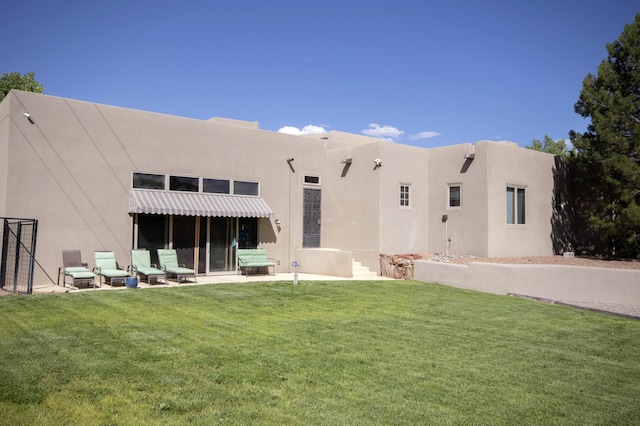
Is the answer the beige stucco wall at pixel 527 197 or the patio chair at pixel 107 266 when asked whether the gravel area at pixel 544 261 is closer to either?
the beige stucco wall at pixel 527 197

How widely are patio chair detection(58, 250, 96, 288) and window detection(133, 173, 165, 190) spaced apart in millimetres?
3332

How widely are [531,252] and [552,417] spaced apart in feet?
59.1

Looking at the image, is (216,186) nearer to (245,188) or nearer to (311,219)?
(245,188)

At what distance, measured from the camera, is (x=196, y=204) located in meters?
19.0

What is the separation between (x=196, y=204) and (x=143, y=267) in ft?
10.2

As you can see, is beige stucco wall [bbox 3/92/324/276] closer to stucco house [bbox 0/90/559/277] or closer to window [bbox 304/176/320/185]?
stucco house [bbox 0/90/559/277]

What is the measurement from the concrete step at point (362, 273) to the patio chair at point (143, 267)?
320 inches

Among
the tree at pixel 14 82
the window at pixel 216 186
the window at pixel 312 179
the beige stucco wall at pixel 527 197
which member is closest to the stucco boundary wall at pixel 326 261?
the window at pixel 312 179

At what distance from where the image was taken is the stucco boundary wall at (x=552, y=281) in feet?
52.0

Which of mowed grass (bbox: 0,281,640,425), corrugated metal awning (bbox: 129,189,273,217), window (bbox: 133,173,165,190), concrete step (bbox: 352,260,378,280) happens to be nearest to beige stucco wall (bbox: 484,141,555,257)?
concrete step (bbox: 352,260,378,280)

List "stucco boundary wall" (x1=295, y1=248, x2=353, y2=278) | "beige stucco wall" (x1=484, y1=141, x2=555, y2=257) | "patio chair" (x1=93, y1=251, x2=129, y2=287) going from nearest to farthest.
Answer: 1. "patio chair" (x1=93, y1=251, x2=129, y2=287)
2. "stucco boundary wall" (x1=295, y1=248, x2=353, y2=278)
3. "beige stucco wall" (x1=484, y1=141, x2=555, y2=257)

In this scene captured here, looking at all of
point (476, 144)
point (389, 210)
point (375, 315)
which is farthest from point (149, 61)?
point (375, 315)

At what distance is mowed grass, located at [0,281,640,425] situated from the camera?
582cm

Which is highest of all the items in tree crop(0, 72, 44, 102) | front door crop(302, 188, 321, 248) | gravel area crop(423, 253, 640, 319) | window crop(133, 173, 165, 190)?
tree crop(0, 72, 44, 102)
